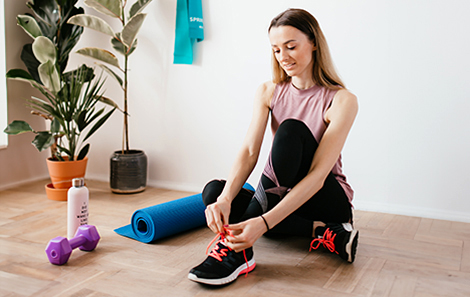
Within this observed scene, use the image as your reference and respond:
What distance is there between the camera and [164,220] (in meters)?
1.83

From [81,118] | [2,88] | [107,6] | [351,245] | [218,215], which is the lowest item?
[351,245]

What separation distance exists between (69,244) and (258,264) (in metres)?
0.70

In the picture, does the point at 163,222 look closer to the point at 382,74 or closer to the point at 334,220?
the point at 334,220

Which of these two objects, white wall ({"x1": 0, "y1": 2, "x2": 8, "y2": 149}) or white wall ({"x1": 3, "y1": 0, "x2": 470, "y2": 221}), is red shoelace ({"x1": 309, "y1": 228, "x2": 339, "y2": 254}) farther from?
white wall ({"x1": 0, "y1": 2, "x2": 8, "y2": 149})

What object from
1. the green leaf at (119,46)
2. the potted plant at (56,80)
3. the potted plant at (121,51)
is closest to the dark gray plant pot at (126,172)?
the potted plant at (121,51)

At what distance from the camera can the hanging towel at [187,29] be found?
2.66m

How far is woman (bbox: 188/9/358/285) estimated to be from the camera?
1.46 m

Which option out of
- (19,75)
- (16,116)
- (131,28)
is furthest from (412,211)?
(16,116)

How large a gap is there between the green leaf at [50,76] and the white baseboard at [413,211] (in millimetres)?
1828

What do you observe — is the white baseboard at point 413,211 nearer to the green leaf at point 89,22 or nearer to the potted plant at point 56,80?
the potted plant at point 56,80

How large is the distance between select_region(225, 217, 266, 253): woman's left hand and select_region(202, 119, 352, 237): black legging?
10 centimetres

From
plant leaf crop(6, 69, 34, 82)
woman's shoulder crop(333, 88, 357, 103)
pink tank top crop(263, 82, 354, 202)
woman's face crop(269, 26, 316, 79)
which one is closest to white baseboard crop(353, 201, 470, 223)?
pink tank top crop(263, 82, 354, 202)

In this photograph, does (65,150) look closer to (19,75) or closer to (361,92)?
(19,75)

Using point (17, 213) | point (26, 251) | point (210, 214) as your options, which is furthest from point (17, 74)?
point (210, 214)
